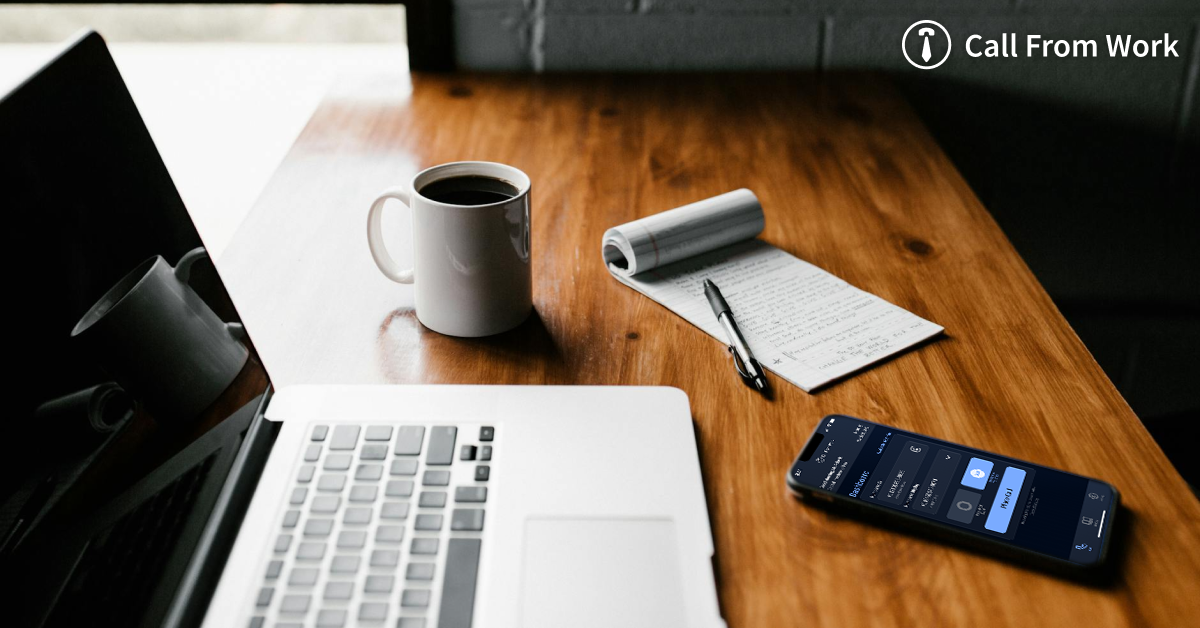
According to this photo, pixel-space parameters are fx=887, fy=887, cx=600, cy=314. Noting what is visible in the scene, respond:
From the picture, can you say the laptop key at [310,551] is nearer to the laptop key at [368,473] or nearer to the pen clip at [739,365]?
the laptop key at [368,473]

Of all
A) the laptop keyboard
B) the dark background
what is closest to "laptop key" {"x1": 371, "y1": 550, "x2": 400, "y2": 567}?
the laptop keyboard

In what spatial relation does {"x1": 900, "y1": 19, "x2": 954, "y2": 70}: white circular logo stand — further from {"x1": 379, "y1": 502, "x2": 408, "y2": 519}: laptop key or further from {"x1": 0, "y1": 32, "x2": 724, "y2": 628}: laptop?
{"x1": 379, "y1": 502, "x2": 408, "y2": 519}: laptop key

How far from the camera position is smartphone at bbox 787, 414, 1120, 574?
1.69ft

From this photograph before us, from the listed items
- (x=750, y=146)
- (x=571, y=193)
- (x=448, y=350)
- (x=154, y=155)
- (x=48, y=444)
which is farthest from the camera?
(x=750, y=146)

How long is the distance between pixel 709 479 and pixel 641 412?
8 centimetres

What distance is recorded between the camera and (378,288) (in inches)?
31.7

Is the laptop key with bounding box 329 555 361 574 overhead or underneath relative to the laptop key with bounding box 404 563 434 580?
overhead

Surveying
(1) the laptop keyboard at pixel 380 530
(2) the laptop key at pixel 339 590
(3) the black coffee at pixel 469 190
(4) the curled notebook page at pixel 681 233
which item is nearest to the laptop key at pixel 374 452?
(1) the laptop keyboard at pixel 380 530

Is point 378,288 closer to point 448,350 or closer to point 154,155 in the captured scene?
point 448,350

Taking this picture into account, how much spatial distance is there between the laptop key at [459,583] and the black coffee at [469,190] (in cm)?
30

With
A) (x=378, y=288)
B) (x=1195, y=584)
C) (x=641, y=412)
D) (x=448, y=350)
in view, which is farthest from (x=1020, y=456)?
(x=378, y=288)

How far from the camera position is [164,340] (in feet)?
1.79

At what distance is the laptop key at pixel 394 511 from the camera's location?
52cm

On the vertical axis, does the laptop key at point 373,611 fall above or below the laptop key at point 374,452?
below
